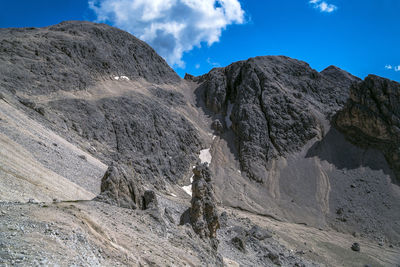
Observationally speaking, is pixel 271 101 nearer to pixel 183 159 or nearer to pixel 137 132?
pixel 183 159

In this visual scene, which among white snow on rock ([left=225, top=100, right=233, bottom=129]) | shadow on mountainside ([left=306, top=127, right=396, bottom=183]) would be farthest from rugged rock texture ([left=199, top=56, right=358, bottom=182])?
shadow on mountainside ([left=306, top=127, right=396, bottom=183])

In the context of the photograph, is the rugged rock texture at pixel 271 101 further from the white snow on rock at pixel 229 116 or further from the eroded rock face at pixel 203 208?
the eroded rock face at pixel 203 208

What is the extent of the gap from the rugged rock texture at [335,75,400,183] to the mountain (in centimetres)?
20

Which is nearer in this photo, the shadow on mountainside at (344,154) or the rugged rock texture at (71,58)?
the rugged rock texture at (71,58)

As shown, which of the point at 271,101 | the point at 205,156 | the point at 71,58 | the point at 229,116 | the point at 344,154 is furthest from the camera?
the point at 229,116

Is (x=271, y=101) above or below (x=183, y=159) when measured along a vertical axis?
above

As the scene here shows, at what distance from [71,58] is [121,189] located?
51.0 meters

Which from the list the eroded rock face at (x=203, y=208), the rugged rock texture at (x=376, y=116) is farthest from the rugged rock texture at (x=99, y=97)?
the rugged rock texture at (x=376, y=116)

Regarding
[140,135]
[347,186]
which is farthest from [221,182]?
[347,186]

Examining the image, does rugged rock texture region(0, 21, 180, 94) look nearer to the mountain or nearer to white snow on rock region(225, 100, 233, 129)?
the mountain

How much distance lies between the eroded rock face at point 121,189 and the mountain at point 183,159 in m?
0.10

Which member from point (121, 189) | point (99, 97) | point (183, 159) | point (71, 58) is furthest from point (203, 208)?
point (71, 58)

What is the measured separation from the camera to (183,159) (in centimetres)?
5438

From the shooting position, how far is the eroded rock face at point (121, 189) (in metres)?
14.6
